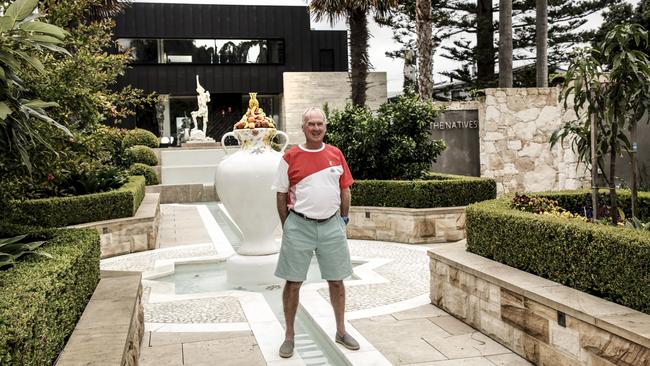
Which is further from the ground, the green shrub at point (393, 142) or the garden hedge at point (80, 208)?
the green shrub at point (393, 142)

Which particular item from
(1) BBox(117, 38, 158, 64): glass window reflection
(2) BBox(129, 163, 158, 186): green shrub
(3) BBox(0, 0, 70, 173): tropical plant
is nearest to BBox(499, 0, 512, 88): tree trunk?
(2) BBox(129, 163, 158, 186): green shrub

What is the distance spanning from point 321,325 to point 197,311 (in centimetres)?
135

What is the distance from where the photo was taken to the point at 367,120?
10.1 meters

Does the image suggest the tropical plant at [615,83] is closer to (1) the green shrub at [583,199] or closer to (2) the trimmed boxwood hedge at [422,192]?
(1) the green shrub at [583,199]

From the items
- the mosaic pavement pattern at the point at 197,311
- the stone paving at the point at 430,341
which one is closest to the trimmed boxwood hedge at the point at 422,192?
the stone paving at the point at 430,341

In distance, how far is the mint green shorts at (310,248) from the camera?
394cm

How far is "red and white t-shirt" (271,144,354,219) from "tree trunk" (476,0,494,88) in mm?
21078

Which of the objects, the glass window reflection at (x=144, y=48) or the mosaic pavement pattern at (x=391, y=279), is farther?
the glass window reflection at (x=144, y=48)

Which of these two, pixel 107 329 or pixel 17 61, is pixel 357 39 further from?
pixel 107 329

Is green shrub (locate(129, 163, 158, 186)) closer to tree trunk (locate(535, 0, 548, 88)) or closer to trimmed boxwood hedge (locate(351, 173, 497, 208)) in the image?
trimmed boxwood hedge (locate(351, 173, 497, 208))

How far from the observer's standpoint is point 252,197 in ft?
20.5

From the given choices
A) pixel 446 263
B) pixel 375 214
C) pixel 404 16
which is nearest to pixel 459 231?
pixel 375 214

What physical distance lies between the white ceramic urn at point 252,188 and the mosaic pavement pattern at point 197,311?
101cm

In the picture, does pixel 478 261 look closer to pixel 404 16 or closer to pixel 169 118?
pixel 404 16
